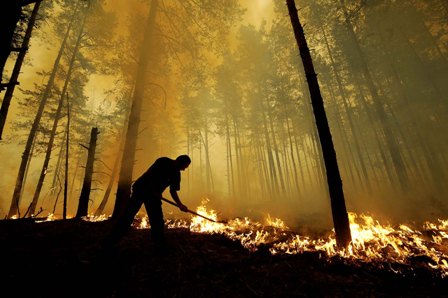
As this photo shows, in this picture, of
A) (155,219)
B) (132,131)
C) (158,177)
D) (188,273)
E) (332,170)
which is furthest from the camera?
(132,131)

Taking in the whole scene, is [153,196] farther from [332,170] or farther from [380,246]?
[380,246]

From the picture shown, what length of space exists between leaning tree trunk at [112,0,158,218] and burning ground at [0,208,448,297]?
7.46 feet

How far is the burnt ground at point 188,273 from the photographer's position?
3.46m

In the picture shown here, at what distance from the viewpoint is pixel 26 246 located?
4.95 metres

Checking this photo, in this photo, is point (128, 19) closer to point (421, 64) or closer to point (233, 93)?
point (233, 93)

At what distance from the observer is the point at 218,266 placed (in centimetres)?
427

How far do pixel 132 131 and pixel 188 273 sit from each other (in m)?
6.68

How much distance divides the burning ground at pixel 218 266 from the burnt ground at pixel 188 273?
0.05 ft

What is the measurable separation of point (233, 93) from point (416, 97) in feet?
56.5

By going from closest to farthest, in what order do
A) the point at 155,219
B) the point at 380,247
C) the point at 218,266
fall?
1. the point at 218,266
2. the point at 155,219
3. the point at 380,247

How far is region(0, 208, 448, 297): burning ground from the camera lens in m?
3.51

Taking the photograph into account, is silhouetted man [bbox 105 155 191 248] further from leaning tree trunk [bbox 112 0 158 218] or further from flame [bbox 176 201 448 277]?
leaning tree trunk [bbox 112 0 158 218]

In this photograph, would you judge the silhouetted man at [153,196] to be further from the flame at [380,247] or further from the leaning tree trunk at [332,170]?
the leaning tree trunk at [332,170]

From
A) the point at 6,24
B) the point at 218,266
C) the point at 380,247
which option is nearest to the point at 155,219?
the point at 218,266
